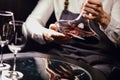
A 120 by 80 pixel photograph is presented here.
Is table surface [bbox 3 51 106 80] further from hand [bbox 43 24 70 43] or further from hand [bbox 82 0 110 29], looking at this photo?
hand [bbox 82 0 110 29]

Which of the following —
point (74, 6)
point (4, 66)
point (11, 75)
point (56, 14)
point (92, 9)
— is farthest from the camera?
point (56, 14)

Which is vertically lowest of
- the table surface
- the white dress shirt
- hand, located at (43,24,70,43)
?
the table surface

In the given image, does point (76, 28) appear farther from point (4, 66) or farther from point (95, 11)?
point (4, 66)

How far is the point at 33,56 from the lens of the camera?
1607 mm

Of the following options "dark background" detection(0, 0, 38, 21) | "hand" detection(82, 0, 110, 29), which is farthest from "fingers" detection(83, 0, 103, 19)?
"dark background" detection(0, 0, 38, 21)

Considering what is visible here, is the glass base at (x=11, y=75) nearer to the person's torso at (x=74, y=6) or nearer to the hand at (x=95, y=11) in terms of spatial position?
the hand at (x=95, y=11)

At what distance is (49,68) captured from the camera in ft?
4.62

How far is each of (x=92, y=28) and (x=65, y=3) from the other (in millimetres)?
333

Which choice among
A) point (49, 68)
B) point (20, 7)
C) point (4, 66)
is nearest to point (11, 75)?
point (4, 66)

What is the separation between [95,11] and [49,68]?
0.57 m

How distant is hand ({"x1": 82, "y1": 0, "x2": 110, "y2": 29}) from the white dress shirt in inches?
1.9

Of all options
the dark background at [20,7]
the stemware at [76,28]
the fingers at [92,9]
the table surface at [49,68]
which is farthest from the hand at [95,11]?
the dark background at [20,7]

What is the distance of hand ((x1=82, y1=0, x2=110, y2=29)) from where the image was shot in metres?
1.76

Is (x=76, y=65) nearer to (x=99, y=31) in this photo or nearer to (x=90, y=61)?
(x=90, y=61)
